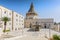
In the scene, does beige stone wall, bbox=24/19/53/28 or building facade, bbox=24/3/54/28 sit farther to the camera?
beige stone wall, bbox=24/19/53/28

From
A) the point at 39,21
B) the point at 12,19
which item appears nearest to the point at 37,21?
the point at 39,21

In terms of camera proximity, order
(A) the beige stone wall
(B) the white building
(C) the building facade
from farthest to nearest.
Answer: (A) the beige stone wall
(C) the building facade
(B) the white building

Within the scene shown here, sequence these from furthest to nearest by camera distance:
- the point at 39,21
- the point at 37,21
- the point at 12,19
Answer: the point at 37,21
the point at 39,21
the point at 12,19

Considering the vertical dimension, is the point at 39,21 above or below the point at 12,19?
below

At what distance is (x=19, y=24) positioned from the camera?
2159 inches

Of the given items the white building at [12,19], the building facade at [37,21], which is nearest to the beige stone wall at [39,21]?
the building facade at [37,21]

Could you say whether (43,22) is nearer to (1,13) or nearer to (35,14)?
(35,14)

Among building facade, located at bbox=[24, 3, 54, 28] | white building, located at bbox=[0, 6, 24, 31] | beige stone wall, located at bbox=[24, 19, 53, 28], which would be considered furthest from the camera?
beige stone wall, located at bbox=[24, 19, 53, 28]

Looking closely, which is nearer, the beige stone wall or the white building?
the white building

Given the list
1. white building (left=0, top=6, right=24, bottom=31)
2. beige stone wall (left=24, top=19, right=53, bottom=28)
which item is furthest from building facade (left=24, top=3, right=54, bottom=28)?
white building (left=0, top=6, right=24, bottom=31)

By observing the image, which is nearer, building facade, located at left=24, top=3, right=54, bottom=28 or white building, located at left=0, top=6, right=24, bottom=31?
white building, located at left=0, top=6, right=24, bottom=31

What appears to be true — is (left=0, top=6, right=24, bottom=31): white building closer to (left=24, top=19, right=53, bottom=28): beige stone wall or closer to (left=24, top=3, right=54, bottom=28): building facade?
(left=24, top=19, right=53, bottom=28): beige stone wall

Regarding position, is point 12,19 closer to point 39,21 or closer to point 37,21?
point 37,21

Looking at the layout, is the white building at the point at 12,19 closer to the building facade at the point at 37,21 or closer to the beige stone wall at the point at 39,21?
the beige stone wall at the point at 39,21
